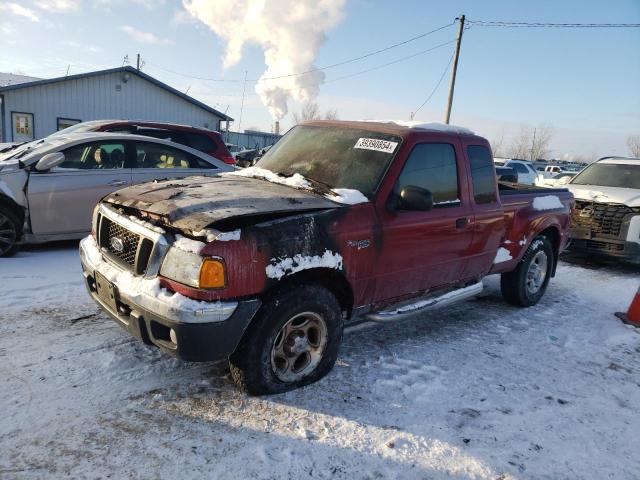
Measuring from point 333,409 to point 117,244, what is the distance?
1.83 meters

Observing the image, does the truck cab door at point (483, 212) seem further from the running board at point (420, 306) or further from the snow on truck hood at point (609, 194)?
the snow on truck hood at point (609, 194)

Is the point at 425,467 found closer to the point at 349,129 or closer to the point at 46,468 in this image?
the point at 46,468

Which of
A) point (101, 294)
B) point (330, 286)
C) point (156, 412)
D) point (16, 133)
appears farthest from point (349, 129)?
point (16, 133)

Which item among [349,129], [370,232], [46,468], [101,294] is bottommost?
[46,468]

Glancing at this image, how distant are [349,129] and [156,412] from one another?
2.74 m

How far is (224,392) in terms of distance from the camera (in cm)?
329

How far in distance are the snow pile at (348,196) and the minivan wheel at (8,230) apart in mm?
4399

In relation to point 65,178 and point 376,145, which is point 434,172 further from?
point 65,178

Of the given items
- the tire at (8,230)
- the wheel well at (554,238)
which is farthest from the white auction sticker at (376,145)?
the tire at (8,230)

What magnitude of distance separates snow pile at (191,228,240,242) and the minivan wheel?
14.0ft

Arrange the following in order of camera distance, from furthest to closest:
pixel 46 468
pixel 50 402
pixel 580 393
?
pixel 580 393 < pixel 50 402 < pixel 46 468

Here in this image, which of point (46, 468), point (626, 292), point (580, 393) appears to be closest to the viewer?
point (46, 468)

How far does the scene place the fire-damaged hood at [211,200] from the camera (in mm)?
2955

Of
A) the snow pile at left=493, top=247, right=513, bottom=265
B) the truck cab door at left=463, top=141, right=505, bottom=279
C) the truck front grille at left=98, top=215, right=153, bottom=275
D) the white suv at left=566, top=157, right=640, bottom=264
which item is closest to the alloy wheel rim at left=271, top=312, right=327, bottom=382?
the truck front grille at left=98, top=215, right=153, bottom=275
